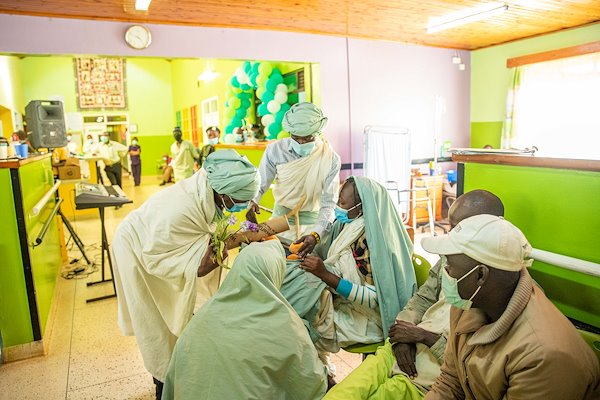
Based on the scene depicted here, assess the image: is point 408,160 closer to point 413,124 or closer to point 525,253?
point 413,124

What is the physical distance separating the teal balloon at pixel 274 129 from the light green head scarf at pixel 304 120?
12.0 feet

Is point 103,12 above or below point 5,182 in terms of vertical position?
above

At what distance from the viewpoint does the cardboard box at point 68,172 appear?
701 cm

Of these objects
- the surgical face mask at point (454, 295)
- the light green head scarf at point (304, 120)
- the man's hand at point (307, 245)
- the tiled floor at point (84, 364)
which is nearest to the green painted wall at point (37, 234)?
the tiled floor at point (84, 364)

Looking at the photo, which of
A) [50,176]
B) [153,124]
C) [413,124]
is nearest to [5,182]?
[50,176]

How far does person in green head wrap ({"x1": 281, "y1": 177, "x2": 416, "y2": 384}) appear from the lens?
2.05m

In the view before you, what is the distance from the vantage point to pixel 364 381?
5.07 ft

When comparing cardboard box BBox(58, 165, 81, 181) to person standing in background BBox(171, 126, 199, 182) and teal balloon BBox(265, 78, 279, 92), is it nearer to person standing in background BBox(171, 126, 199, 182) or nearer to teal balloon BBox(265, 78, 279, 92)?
person standing in background BBox(171, 126, 199, 182)

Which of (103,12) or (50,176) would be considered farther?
(50,176)

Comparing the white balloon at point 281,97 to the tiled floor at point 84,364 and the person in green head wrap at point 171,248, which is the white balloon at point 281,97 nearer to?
the tiled floor at point 84,364

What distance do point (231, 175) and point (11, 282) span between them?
197cm

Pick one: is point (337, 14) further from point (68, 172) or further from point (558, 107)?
point (68, 172)

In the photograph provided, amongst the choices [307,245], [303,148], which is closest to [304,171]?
[303,148]

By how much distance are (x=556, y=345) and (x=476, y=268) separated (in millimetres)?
269
